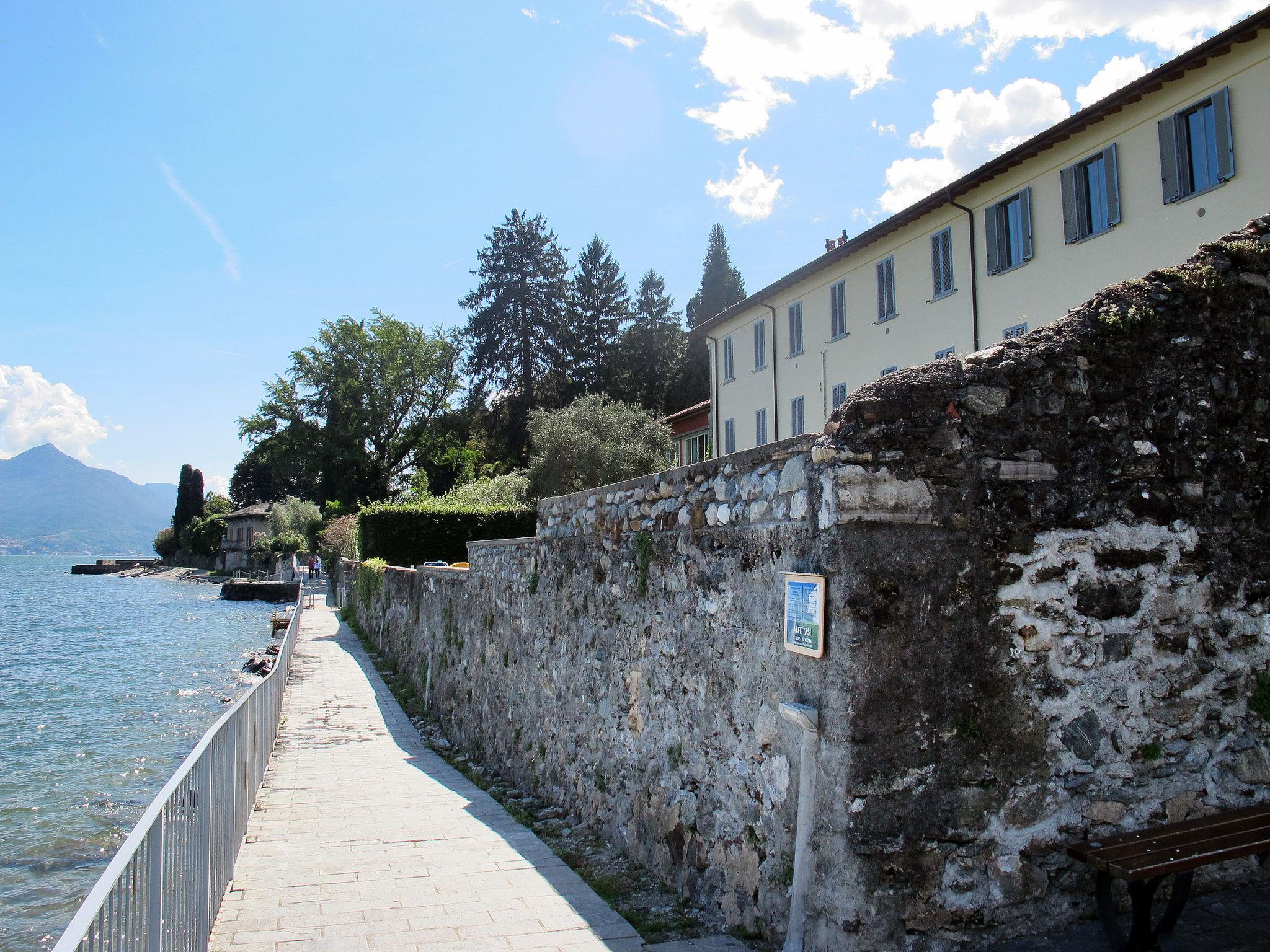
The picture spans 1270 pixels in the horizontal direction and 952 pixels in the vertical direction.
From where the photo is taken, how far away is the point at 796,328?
23672 mm

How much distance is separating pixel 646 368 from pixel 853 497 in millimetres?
46740

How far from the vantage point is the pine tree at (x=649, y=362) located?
160 ft

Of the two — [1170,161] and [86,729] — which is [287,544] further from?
[1170,161]

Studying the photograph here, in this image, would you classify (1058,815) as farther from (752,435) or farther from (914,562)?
(752,435)

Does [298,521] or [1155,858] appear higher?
[298,521]

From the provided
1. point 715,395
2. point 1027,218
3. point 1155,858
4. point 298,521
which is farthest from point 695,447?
point 298,521

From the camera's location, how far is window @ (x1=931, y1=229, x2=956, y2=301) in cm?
1808

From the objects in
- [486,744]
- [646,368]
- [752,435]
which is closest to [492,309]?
[646,368]

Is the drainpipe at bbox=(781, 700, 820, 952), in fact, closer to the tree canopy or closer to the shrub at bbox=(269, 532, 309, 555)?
the tree canopy

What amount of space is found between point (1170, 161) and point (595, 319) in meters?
41.4

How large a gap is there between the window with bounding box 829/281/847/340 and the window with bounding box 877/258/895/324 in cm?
132

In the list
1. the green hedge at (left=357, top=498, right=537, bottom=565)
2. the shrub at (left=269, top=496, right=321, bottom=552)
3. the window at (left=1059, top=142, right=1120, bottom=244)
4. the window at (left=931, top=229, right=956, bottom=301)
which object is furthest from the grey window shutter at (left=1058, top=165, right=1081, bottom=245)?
the shrub at (left=269, top=496, right=321, bottom=552)

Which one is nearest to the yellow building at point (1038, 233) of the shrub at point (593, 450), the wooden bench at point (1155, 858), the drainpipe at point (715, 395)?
the drainpipe at point (715, 395)

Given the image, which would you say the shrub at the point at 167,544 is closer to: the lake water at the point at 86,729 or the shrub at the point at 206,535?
the shrub at the point at 206,535
